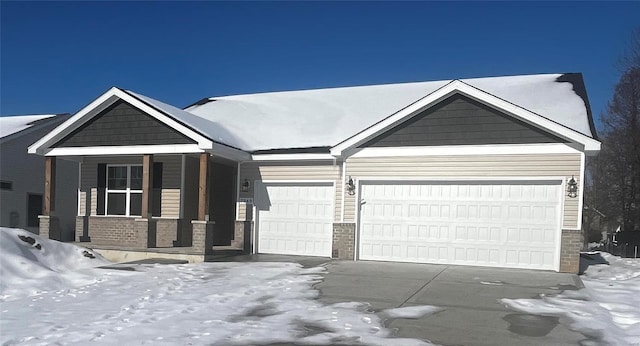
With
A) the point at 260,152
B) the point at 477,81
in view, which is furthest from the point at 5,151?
the point at 477,81

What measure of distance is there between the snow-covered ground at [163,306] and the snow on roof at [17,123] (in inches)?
426

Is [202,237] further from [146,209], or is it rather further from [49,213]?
[49,213]

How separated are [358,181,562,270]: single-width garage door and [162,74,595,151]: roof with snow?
1937 millimetres

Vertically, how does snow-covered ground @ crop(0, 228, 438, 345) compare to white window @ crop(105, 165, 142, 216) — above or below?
below

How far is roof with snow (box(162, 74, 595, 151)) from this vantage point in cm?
1373

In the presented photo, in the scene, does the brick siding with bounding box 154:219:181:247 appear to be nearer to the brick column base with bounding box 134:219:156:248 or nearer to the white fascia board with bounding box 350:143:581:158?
the brick column base with bounding box 134:219:156:248

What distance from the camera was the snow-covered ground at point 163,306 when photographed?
226 inches

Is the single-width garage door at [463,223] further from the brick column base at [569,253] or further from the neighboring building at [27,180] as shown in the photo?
the neighboring building at [27,180]

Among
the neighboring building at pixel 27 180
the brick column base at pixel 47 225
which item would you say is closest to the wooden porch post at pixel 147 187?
the brick column base at pixel 47 225

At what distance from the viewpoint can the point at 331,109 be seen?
1708cm

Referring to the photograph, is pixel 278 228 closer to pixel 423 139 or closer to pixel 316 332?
pixel 423 139

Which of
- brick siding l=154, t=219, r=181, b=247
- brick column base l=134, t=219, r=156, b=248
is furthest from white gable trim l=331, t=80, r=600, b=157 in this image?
brick column base l=134, t=219, r=156, b=248

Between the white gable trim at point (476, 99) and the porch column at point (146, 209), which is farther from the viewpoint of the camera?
the porch column at point (146, 209)

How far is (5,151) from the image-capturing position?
61.4 feet
